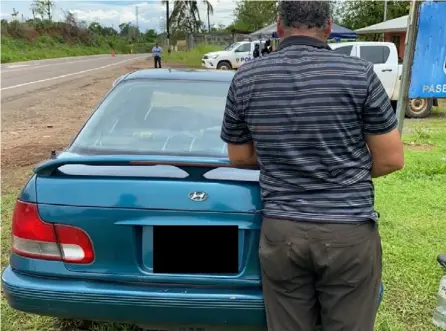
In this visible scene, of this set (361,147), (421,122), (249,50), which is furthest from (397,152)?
(249,50)

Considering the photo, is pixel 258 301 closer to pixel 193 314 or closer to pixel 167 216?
pixel 193 314

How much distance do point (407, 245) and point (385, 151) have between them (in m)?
2.46

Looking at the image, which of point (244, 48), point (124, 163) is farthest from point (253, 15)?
point (124, 163)

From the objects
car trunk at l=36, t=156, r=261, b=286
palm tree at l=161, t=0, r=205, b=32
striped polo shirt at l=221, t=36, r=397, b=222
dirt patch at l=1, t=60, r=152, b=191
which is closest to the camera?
striped polo shirt at l=221, t=36, r=397, b=222

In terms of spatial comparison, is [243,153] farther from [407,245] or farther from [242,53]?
[242,53]

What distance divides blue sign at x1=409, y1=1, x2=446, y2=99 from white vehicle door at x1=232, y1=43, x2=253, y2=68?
2024cm

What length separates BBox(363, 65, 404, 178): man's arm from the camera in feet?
5.71

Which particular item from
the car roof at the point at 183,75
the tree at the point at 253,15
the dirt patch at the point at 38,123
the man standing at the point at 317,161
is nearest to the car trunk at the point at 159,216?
the man standing at the point at 317,161

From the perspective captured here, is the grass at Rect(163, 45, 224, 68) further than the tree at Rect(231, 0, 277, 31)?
No

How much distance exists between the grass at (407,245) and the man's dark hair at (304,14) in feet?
6.43

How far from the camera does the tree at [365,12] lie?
116 ft

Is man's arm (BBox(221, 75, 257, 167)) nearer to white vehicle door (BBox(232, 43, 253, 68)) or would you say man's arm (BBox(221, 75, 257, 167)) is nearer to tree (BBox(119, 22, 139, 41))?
white vehicle door (BBox(232, 43, 253, 68))

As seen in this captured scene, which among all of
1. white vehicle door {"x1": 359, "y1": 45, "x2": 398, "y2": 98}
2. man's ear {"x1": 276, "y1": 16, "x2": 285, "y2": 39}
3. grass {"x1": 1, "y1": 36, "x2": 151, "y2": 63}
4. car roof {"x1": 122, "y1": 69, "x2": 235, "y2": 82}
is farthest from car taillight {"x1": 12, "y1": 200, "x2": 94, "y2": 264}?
grass {"x1": 1, "y1": 36, "x2": 151, "y2": 63}

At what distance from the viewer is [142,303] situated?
2.18 meters
